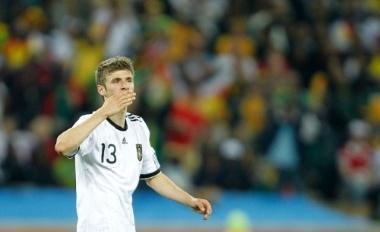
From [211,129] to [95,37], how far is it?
2.02 meters

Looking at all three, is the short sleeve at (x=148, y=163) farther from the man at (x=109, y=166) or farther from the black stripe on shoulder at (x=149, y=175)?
the man at (x=109, y=166)

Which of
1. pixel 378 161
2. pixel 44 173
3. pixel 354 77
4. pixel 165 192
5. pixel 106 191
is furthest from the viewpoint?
pixel 354 77

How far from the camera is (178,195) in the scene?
6.70 meters

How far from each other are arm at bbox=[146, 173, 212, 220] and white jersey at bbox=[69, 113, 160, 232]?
339mm

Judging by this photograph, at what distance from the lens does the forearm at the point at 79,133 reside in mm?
5883

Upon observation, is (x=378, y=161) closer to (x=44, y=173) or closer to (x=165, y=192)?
(x=44, y=173)

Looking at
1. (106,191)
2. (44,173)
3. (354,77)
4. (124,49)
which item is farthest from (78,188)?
(354,77)

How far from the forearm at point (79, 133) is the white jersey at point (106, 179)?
26cm

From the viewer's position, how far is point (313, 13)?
16.1 meters

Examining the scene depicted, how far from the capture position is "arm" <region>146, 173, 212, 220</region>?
6629 millimetres

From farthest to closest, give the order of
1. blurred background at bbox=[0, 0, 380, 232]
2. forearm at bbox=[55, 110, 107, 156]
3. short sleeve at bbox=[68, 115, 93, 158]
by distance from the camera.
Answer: blurred background at bbox=[0, 0, 380, 232] → short sleeve at bbox=[68, 115, 93, 158] → forearm at bbox=[55, 110, 107, 156]

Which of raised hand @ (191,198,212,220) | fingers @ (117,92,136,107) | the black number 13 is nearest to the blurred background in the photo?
raised hand @ (191,198,212,220)

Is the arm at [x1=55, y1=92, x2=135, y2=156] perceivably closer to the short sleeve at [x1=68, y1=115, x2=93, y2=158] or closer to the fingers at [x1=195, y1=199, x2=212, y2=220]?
the short sleeve at [x1=68, y1=115, x2=93, y2=158]

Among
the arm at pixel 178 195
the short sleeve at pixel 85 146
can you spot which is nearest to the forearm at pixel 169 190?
the arm at pixel 178 195
